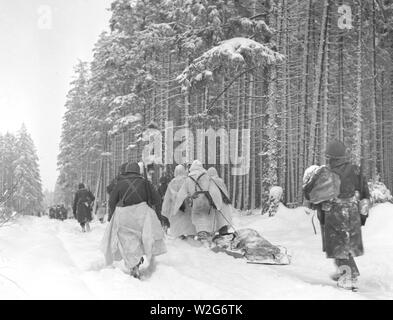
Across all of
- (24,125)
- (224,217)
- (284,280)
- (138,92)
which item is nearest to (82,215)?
(224,217)

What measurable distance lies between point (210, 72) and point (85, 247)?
7.27m

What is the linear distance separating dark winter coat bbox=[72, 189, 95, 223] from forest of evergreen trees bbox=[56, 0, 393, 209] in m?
5.72

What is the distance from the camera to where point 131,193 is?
7.45 meters

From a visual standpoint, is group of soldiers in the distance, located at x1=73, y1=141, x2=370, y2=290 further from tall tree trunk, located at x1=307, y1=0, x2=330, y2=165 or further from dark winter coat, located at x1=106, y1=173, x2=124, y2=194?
tall tree trunk, located at x1=307, y1=0, x2=330, y2=165

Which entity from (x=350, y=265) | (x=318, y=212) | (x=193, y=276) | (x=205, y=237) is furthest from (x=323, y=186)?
(x=205, y=237)

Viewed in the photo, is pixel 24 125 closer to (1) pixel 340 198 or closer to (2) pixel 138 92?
(2) pixel 138 92

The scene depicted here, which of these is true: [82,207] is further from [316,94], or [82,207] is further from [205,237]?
[316,94]

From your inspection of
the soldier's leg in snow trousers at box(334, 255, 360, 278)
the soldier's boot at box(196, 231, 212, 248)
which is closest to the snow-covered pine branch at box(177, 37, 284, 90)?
the soldier's boot at box(196, 231, 212, 248)

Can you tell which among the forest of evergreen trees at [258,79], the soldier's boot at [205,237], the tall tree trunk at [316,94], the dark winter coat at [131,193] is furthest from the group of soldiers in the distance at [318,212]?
the tall tree trunk at [316,94]

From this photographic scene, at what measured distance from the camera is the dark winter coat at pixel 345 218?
251 inches

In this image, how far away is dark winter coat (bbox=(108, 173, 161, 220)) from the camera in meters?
7.44

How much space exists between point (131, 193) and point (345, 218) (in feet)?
11.2

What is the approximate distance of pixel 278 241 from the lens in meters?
11.7

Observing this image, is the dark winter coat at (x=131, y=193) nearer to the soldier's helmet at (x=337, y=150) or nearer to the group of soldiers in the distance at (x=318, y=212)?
the group of soldiers in the distance at (x=318, y=212)
